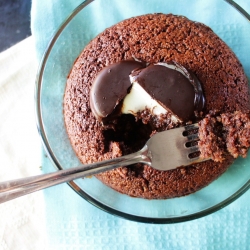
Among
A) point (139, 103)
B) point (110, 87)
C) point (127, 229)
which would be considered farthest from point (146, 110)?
point (127, 229)

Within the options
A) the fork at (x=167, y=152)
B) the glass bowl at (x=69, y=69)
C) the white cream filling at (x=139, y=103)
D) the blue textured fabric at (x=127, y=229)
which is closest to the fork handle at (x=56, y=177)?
the fork at (x=167, y=152)

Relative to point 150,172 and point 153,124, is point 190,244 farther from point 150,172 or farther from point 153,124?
point 153,124

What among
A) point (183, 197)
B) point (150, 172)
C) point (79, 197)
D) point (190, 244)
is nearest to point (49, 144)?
point (79, 197)

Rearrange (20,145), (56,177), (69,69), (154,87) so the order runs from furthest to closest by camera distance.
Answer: (20,145)
(69,69)
(154,87)
(56,177)

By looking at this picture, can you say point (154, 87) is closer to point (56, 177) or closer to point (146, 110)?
point (146, 110)

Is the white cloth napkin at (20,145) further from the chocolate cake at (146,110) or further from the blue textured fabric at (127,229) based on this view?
the chocolate cake at (146,110)

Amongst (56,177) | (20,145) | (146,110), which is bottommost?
(56,177)
